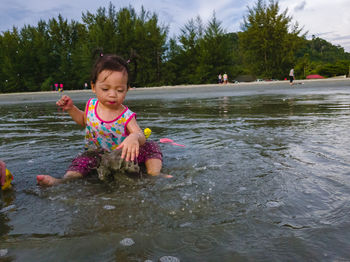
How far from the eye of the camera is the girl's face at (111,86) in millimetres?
2531

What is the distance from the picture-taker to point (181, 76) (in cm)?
3178

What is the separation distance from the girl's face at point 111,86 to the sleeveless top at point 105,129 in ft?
0.58

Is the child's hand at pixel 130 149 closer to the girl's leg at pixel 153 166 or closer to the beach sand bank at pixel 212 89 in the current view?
the girl's leg at pixel 153 166

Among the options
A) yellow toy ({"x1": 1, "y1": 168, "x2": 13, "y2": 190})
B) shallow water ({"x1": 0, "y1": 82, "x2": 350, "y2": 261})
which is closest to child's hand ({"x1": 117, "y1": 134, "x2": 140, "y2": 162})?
shallow water ({"x1": 0, "y1": 82, "x2": 350, "y2": 261})

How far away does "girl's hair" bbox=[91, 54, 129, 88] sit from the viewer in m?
2.54

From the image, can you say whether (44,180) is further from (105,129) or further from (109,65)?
(109,65)

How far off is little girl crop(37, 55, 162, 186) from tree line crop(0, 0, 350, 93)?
2753 cm

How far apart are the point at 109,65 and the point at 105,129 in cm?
62

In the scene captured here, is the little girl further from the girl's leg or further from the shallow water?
the shallow water

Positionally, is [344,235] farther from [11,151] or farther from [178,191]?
[11,151]

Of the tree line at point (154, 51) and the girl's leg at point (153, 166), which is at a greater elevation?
the tree line at point (154, 51)

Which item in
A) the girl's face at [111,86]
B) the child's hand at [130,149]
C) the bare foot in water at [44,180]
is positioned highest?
the girl's face at [111,86]

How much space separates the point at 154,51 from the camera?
30672 millimetres

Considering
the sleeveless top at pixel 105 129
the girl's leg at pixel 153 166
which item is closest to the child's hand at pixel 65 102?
the sleeveless top at pixel 105 129
